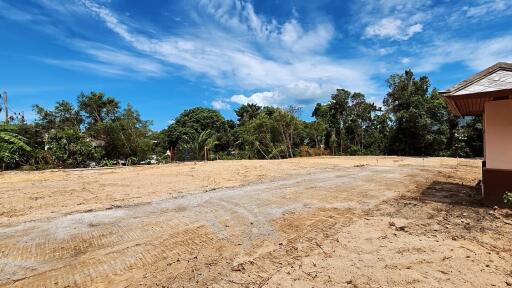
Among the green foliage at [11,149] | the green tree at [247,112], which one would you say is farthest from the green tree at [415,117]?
the green foliage at [11,149]

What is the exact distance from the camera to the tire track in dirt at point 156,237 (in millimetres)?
3527

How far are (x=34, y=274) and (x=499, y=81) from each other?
7.57 meters

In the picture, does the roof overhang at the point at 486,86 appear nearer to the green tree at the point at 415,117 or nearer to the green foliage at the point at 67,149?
the green foliage at the point at 67,149

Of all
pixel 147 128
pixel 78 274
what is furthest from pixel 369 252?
pixel 147 128

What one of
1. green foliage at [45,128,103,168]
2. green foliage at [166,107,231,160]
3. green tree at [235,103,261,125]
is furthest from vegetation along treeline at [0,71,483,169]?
green foliage at [166,107,231,160]

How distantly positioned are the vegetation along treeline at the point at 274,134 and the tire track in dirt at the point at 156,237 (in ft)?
44.9

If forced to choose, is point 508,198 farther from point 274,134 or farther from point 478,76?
point 274,134

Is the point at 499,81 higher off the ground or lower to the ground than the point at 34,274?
higher

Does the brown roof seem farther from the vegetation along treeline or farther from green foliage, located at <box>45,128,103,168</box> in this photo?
green foliage, located at <box>45,128,103,168</box>

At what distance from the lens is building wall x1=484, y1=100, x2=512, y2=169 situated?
607 centimetres

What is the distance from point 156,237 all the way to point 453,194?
264 inches

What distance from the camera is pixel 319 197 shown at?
24.1 feet

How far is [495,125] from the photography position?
626 centimetres

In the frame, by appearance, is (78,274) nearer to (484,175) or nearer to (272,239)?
(272,239)
